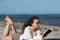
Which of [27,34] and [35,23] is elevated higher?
[35,23]

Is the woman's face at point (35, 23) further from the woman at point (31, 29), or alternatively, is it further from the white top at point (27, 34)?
the white top at point (27, 34)

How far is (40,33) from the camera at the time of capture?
6.94m

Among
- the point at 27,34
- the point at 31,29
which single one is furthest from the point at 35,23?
the point at 27,34

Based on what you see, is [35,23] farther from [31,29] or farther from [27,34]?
[27,34]

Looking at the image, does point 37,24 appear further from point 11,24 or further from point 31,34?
point 11,24

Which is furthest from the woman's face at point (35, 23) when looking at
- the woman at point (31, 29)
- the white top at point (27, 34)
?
the white top at point (27, 34)

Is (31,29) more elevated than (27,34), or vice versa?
(31,29)

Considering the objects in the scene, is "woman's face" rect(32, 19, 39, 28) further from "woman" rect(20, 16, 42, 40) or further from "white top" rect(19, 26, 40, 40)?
"white top" rect(19, 26, 40, 40)

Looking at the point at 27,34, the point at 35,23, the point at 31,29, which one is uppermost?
the point at 35,23

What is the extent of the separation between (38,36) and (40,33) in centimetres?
17

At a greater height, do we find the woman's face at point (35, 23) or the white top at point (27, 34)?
the woman's face at point (35, 23)

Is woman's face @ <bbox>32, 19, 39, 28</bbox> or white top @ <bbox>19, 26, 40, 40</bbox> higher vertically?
woman's face @ <bbox>32, 19, 39, 28</bbox>

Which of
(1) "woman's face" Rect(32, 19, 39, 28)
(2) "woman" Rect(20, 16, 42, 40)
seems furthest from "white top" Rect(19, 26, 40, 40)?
(1) "woman's face" Rect(32, 19, 39, 28)

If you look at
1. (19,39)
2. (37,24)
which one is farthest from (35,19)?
(19,39)
